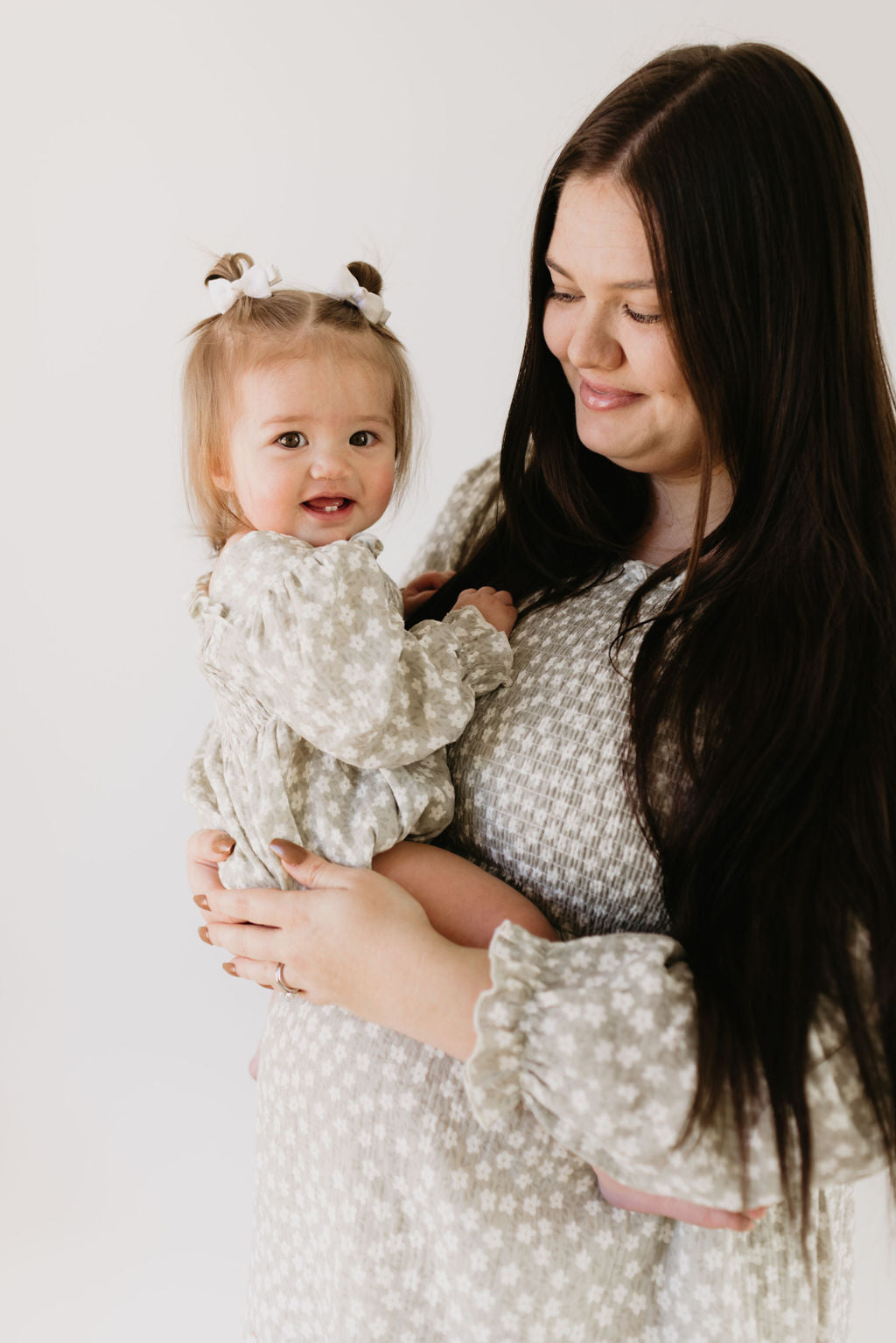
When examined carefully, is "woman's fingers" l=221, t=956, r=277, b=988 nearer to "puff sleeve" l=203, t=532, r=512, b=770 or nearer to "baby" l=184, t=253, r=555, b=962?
"baby" l=184, t=253, r=555, b=962

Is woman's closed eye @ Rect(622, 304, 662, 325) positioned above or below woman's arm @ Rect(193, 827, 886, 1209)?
above

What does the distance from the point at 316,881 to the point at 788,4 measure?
1.64 metres

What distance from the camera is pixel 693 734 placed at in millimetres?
1104

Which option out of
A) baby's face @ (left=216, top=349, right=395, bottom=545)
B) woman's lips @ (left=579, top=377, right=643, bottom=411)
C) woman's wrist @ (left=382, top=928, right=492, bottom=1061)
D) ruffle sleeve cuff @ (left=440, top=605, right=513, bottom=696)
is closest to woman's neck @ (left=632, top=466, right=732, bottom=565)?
woman's lips @ (left=579, top=377, right=643, bottom=411)

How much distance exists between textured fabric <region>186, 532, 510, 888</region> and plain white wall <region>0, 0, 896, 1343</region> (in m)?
0.80

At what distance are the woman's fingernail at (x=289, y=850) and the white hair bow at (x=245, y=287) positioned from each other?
67 cm

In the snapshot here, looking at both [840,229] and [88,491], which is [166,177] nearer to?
[88,491]

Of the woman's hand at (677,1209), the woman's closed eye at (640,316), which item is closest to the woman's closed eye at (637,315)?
the woman's closed eye at (640,316)

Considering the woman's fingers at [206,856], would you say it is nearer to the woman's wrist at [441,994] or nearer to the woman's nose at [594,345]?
the woman's wrist at [441,994]

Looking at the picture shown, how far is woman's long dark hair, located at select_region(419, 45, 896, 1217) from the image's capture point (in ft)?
3.10

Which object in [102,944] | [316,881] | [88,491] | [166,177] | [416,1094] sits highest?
[166,177]

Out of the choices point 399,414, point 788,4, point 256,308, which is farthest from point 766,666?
point 788,4

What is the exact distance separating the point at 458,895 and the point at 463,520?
69cm

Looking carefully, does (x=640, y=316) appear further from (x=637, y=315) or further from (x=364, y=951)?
(x=364, y=951)
